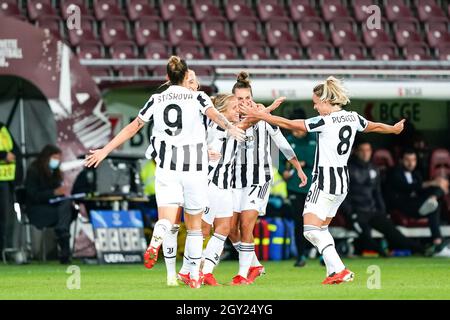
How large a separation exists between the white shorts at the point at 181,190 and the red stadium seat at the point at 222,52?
10.2 m

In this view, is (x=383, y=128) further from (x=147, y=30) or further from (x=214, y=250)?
(x=147, y=30)

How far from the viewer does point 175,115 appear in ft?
40.7

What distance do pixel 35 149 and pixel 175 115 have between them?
320 inches

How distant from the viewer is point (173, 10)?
2369cm

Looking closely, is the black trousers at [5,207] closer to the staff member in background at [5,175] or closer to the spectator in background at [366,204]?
the staff member in background at [5,175]

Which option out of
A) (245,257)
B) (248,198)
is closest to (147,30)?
(248,198)

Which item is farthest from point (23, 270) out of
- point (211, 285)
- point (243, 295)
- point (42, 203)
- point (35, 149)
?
point (243, 295)

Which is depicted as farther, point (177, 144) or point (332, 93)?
point (332, 93)

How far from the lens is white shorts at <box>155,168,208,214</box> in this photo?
1240 centimetres

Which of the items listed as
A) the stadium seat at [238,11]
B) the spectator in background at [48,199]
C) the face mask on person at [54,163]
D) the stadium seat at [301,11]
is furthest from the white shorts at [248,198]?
the stadium seat at [301,11]

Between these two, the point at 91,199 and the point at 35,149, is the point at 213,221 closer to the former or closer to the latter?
the point at 91,199

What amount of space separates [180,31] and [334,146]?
34.0ft

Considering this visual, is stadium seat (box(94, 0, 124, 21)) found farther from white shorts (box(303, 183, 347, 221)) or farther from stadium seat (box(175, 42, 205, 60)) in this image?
white shorts (box(303, 183, 347, 221))
